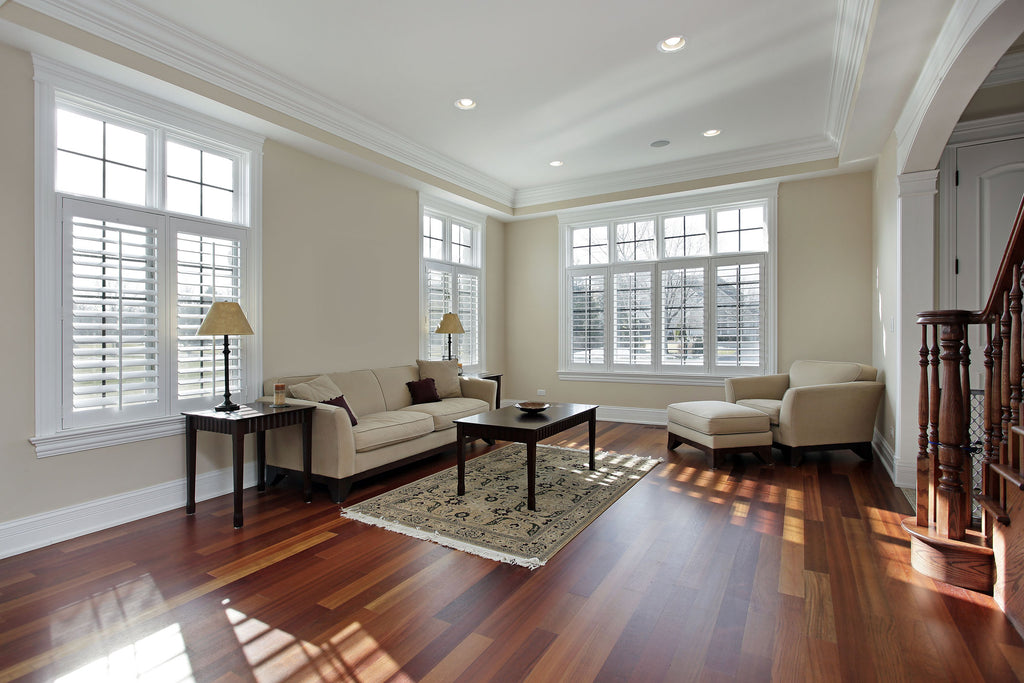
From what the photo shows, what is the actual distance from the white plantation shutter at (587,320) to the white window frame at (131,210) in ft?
13.3

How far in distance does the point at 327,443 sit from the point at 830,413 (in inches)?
163

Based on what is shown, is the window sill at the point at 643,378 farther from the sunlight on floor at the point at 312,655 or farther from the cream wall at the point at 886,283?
the sunlight on floor at the point at 312,655

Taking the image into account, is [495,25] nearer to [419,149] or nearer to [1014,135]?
[419,149]

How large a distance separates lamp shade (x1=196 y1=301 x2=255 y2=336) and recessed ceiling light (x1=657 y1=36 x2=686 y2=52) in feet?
11.0

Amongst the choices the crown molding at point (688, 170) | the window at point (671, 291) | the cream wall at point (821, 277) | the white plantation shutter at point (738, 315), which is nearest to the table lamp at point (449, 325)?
the window at point (671, 291)

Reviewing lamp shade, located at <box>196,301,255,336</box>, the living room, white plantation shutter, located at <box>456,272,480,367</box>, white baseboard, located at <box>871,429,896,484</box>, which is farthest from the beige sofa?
white baseboard, located at <box>871,429,896,484</box>

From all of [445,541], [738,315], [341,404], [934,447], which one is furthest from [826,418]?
[341,404]

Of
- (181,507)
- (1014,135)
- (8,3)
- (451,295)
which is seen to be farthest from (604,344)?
(8,3)

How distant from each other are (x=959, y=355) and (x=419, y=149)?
15.2 feet

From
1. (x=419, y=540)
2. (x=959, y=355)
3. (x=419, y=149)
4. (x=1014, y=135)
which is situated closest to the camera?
(x=959, y=355)

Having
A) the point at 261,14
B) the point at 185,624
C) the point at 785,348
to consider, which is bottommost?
the point at 185,624

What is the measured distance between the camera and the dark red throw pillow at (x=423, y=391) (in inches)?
207

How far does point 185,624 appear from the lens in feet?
7.10

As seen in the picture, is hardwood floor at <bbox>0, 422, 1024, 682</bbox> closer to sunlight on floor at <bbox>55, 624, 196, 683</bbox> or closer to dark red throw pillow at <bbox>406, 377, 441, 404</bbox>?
sunlight on floor at <bbox>55, 624, 196, 683</bbox>
